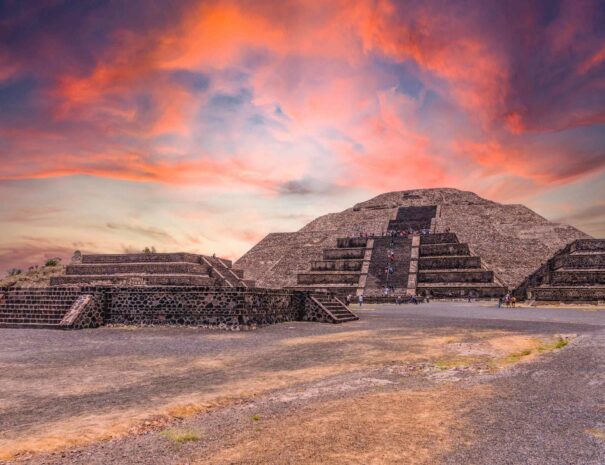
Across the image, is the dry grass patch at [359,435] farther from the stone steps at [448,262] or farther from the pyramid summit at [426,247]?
the stone steps at [448,262]

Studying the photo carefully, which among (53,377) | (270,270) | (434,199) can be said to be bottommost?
(53,377)

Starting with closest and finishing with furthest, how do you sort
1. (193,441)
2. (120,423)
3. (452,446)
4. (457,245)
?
(452,446), (193,441), (120,423), (457,245)

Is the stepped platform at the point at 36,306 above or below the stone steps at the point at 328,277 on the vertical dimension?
below

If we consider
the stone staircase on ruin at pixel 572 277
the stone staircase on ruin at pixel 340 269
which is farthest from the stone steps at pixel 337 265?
the stone staircase on ruin at pixel 572 277

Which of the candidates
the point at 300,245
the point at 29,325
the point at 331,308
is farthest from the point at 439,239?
the point at 29,325

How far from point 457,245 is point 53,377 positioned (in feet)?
118

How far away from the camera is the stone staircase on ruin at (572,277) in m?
28.2

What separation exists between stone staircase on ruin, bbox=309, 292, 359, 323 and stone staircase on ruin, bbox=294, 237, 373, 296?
1621 cm

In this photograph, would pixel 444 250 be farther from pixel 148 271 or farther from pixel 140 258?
pixel 140 258

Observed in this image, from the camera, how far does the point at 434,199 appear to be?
2441 inches

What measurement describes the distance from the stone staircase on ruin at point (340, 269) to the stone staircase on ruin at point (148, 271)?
232 inches

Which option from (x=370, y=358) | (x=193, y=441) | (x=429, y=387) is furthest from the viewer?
(x=370, y=358)

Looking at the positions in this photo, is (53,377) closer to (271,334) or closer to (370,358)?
(370,358)

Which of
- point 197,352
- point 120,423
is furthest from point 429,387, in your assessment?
point 197,352
